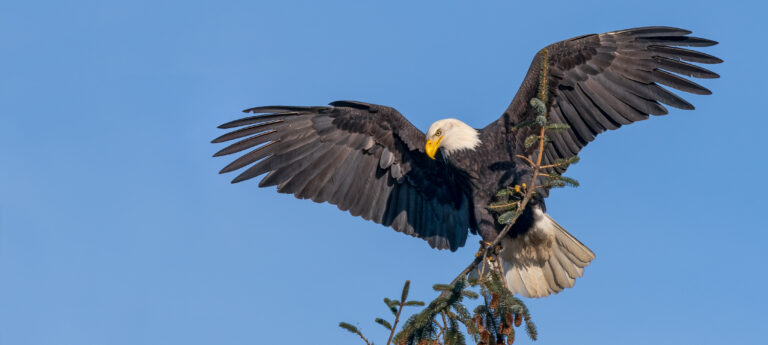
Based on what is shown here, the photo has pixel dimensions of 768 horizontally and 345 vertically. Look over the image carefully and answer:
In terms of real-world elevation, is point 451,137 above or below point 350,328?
above

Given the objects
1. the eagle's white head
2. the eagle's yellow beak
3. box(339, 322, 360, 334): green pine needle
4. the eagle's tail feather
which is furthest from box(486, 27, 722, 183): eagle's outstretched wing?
box(339, 322, 360, 334): green pine needle

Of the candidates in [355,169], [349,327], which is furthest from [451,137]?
[349,327]

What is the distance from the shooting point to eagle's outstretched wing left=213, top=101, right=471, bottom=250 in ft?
21.3

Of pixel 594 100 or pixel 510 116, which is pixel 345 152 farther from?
pixel 594 100

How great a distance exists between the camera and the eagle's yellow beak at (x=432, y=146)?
599 cm

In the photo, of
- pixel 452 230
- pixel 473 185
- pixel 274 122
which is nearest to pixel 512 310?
pixel 473 185

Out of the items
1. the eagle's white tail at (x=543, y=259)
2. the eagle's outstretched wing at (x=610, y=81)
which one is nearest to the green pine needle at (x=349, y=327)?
the eagle's white tail at (x=543, y=259)

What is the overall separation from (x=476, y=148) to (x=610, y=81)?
1135 millimetres

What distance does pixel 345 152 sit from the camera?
6.62 metres

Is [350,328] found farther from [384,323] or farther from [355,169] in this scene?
[355,169]

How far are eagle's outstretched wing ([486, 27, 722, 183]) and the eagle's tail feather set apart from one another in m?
0.61

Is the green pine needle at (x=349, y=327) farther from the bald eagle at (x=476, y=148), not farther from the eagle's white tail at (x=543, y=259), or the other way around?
the eagle's white tail at (x=543, y=259)

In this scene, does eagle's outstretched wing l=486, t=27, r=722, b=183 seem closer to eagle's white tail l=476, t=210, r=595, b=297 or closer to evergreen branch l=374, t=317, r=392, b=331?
eagle's white tail l=476, t=210, r=595, b=297

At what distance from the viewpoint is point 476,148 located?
607 centimetres
